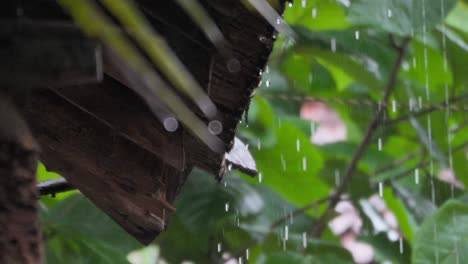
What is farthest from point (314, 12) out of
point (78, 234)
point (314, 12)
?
point (78, 234)

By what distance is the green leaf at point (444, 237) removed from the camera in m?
1.69

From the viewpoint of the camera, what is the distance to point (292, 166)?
2498 millimetres

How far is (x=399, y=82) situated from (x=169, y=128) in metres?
1.56

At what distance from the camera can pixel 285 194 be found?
2590mm

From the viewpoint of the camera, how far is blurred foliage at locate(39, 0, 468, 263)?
1999mm

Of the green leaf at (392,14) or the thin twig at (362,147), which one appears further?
the thin twig at (362,147)

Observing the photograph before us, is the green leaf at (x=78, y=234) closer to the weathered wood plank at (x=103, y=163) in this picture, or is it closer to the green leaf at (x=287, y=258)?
the green leaf at (x=287, y=258)

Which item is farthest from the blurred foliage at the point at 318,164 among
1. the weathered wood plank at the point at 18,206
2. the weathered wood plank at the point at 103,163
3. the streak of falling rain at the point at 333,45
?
the weathered wood plank at the point at 18,206

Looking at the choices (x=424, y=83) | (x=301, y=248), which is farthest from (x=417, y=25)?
(x=424, y=83)

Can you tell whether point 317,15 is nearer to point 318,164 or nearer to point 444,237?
point 318,164

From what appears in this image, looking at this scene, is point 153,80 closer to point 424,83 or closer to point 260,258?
point 260,258

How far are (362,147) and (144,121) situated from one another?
5.07 feet

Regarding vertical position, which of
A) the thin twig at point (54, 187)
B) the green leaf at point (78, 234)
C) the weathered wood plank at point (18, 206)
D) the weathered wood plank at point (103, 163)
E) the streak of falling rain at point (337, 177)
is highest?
the streak of falling rain at point (337, 177)

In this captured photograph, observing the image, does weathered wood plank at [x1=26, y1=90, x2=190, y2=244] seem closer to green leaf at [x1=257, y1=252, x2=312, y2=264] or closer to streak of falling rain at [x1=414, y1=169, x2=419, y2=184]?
green leaf at [x1=257, y1=252, x2=312, y2=264]
